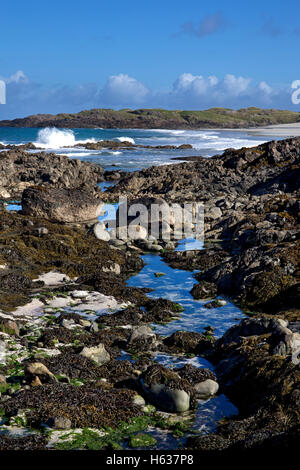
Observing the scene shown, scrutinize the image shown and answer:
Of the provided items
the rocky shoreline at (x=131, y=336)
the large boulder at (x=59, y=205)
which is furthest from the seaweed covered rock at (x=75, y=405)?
the large boulder at (x=59, y=205)

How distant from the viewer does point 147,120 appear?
499ft

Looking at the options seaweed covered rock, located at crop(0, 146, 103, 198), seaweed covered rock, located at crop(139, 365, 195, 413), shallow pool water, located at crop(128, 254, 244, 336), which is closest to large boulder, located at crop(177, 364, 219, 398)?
seaweed covered rock, located at crop(139, 365, 195, 413)

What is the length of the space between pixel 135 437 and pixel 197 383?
2.17 meters

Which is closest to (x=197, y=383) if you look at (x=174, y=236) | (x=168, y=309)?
(x=168, y=309)

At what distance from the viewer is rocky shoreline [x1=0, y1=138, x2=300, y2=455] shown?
311 inches

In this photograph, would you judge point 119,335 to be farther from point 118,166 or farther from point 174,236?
point 118,166

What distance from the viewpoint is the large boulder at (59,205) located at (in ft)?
75.8

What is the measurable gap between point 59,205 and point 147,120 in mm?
133087

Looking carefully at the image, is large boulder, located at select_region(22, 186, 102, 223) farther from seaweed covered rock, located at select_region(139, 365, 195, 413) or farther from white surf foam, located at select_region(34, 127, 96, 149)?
white surf foam, located at select_region(34, 127, 96, 149)


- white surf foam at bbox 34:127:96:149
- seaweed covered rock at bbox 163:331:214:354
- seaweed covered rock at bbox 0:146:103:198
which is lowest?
seaweed covered rock at bbox 163:331:214:354

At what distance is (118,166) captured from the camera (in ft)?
167

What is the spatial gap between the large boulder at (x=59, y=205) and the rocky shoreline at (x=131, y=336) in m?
0.06

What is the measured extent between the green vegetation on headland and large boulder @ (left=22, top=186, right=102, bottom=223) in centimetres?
12667

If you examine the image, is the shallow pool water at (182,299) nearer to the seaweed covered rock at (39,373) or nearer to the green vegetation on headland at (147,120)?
the seaweed covered rock at (39,373)
